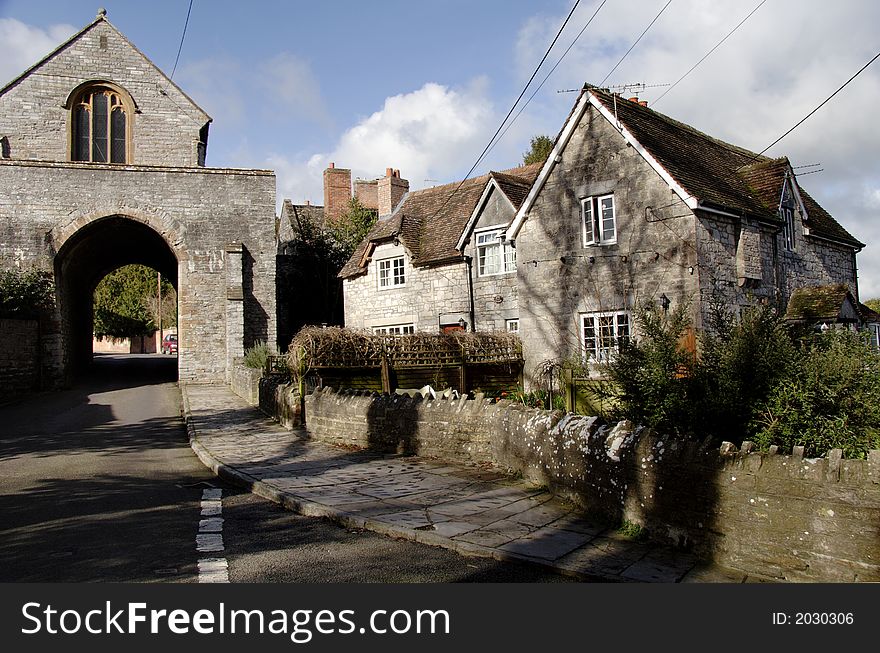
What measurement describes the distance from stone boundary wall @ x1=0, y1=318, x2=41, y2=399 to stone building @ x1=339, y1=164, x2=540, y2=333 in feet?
38.8

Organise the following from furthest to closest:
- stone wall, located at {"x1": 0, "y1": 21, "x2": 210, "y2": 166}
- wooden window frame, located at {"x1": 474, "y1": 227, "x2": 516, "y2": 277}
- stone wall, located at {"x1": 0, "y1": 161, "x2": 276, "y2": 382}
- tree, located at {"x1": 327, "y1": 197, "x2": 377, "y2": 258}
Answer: tree, located at {"x1": 327, "y1": 197, "x2": 377, "y2": 258}
stone wall, located at {"x1": 0, "y1": 21, "x2": 210, "y2": 166}
stone wall, located at {"x1": 0, "y1": 161, "x2": 276, "y2": 382}
wooden window frame, located at {"x1": 474, "y1": 227, "x2": 516, "y2": 277}

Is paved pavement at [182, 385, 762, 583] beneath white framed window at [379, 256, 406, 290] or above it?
beneath

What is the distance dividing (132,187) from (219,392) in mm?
9191

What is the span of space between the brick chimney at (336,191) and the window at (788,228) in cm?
2561

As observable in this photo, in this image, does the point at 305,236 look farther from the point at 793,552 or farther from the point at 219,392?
the point at 793,552

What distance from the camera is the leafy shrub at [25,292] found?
23078 mm

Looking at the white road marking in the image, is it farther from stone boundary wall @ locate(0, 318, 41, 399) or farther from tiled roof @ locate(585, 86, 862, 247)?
stone boundary wall @ locate(0, 318, 41, 399)

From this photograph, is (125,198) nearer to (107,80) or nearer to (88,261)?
(88,261)

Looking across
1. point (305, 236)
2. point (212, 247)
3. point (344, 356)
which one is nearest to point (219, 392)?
point (212, 247)

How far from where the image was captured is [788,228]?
64.1 ft

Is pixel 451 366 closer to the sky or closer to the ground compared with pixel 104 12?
closer to the ground

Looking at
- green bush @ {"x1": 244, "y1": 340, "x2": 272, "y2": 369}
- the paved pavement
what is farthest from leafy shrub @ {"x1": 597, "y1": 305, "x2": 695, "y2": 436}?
green bush @ {"x1": 244, "y1": 340, "x2": 272, "y2": 369}

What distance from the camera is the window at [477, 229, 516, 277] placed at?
2300 centimetres

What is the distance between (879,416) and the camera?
18.2 ft
